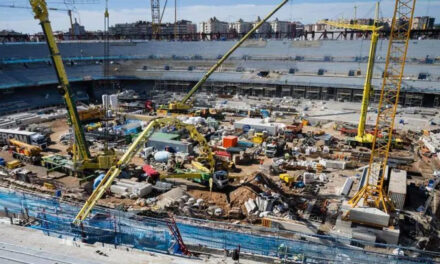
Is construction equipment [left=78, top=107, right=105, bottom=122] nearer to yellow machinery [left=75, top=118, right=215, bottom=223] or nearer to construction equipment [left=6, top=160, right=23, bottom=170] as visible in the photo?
construction equipment [left=6, top=160, right=23, bottom=170]

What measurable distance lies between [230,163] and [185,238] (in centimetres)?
1035

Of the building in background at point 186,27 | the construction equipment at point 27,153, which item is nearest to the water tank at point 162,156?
the construction equipment at point 27,153

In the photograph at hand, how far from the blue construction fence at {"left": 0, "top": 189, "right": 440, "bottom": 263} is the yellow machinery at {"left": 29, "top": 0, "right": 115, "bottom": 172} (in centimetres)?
651

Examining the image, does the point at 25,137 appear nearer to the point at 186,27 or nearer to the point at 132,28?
the point at 132,28

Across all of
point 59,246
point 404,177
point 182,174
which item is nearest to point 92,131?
point 182,174

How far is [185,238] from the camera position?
43.6ft

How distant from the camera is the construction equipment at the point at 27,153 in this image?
81.0ft

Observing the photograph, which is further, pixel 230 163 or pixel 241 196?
pixel 230 163

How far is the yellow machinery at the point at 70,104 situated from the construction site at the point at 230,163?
92 millimetres

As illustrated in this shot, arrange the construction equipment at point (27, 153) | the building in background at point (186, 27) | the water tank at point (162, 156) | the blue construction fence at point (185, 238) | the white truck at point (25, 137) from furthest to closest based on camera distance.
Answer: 1. the building in background at point (186, 27)
2. the white truck at point (25, 137)
3. the construction equipment at point (27, 153)
4. the water tank at point (162, 156)
5. the blue construction fence at point (185, 238)

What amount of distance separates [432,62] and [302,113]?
23.4m

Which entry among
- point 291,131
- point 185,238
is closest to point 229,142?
point 291,131

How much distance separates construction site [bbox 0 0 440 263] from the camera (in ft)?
42.8

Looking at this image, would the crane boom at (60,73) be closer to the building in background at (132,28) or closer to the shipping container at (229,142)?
the shipping container at (229,142)
